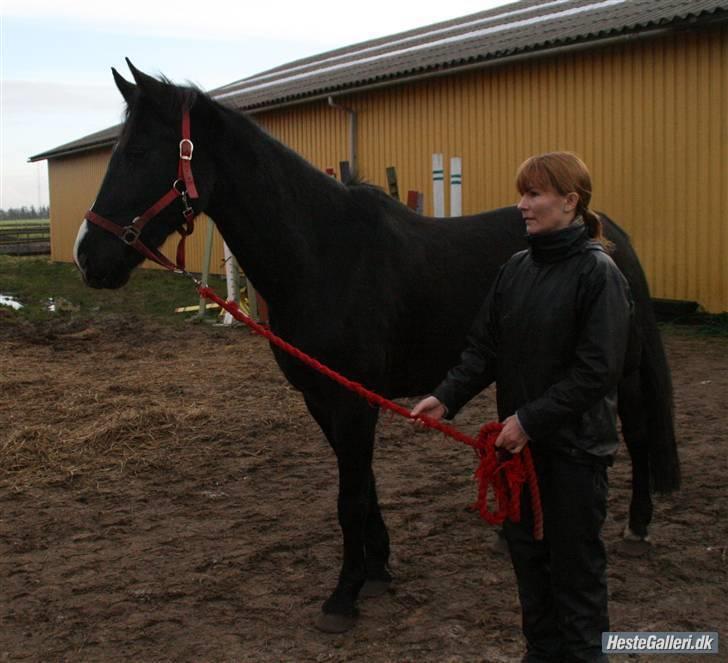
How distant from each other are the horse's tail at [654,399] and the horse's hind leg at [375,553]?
4.08ft

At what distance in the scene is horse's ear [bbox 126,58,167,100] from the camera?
9.23ft

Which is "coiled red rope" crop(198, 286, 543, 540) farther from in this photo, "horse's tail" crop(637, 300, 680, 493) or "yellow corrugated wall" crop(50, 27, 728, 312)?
"yellow corrugated wall" crop(50, 27, 728, 312)

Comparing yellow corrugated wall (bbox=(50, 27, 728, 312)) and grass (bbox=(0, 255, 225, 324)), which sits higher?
yellow corrugated wall (bbox=(50, 27, 728, 312))

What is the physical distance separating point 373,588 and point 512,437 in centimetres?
135

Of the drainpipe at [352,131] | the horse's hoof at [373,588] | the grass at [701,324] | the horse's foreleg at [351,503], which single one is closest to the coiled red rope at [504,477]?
the horse's foreleg at [351,503]

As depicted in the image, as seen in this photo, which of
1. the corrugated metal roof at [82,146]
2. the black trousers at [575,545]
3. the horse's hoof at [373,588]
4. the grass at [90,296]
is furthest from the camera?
the corrugated metal roof at [82,146]

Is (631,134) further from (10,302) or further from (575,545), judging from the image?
(10,302)

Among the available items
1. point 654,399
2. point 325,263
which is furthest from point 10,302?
point 654,399

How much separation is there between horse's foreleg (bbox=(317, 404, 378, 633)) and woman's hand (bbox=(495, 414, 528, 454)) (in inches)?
34.6

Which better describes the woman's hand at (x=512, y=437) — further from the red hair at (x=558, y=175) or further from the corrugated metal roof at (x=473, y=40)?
the corrugated metal roof at (x=473, y=40)

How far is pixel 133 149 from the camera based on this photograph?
284 centimetres

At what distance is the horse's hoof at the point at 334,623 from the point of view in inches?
113

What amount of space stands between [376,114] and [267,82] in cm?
660

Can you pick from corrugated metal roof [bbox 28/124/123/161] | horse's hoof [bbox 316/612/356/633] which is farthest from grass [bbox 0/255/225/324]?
horse's hoof [bbox 316/612/356/633]
